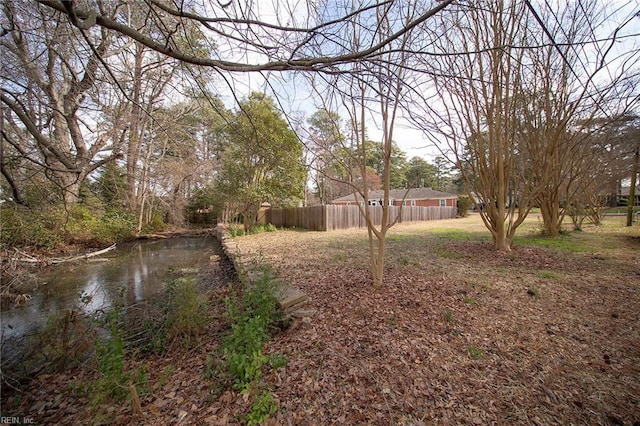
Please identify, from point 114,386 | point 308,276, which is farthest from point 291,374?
point 308,276

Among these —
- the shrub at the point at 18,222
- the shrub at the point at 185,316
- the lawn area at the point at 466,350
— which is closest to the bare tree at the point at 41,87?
the shrub at the point at 18,222

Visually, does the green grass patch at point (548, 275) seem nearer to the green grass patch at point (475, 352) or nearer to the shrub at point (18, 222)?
the green grass patch at point (475, 352)

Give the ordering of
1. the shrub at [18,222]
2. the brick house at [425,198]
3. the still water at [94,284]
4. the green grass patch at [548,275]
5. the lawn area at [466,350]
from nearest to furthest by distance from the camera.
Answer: the lawn area at [466,350] < the shrub at [18,222] < the still water at [94,284] < the green grass patch at [548,275] < the brick house at [425,198]

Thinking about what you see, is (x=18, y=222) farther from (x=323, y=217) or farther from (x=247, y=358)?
(x=323, y=217)

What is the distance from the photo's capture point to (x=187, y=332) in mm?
2379

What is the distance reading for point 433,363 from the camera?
1.88 m

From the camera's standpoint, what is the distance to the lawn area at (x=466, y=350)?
4.92 feet

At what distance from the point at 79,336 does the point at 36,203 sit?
1.77 meters

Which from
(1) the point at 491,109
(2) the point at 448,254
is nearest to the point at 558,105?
(1) the point at 491,109

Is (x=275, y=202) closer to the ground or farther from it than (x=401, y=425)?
farther from it

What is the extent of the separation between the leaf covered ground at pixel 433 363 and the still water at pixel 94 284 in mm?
1116

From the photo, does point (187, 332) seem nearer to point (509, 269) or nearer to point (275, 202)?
point (509, 269)

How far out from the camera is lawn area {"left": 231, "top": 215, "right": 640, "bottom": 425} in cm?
150

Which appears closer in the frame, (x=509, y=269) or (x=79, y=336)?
(x=79, y=336)
